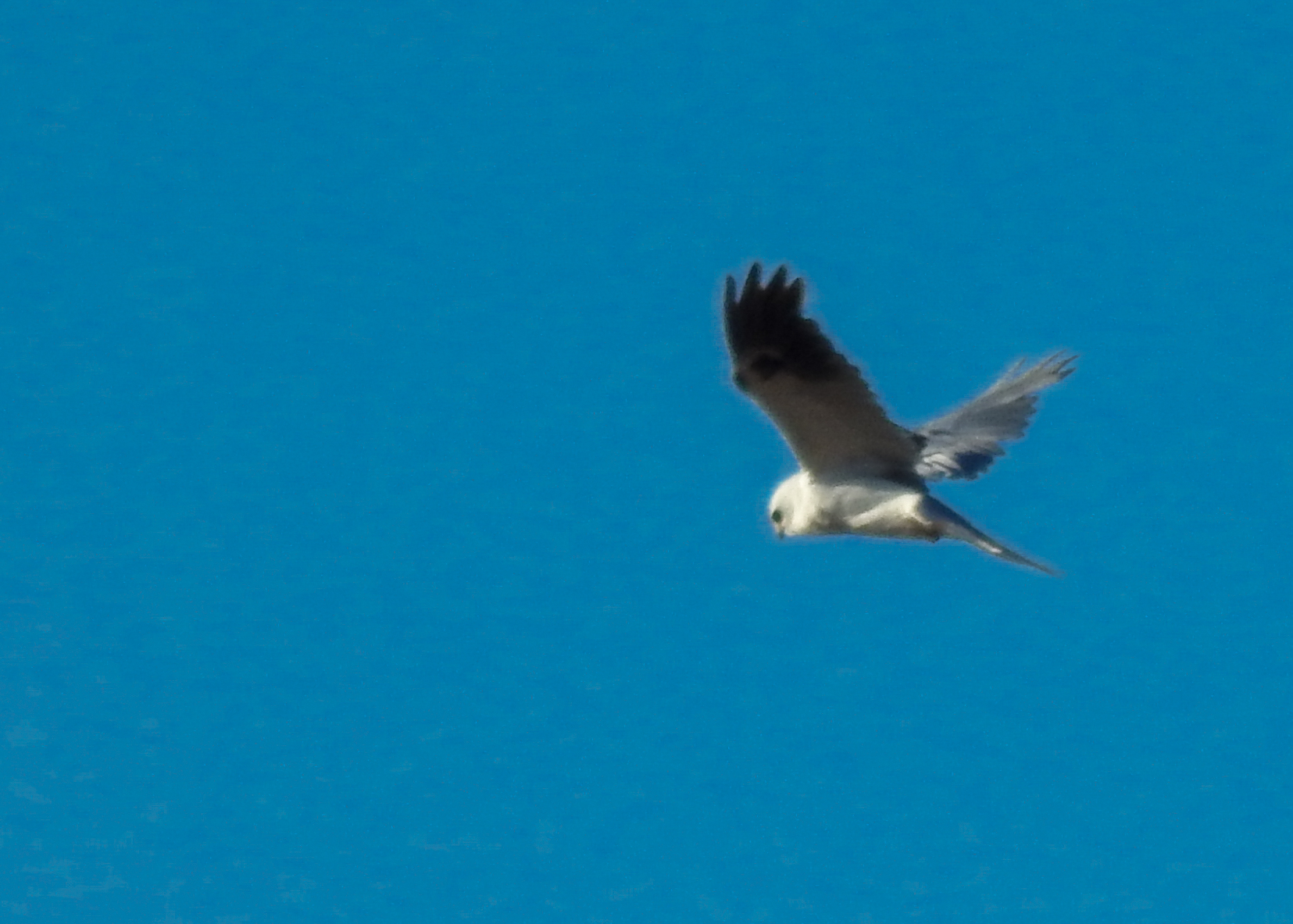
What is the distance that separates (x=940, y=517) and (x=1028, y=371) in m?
3.57

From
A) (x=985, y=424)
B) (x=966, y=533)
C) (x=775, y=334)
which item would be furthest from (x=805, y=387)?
(x=985, y=424)

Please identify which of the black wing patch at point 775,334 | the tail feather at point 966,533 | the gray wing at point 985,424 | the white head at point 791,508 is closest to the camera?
the tail feather at point 966,533

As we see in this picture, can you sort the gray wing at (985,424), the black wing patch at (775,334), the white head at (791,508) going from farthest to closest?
1. the gray wing at (985,424)
2. the white head at (791,508)
3. the black wing patch at (775,334)

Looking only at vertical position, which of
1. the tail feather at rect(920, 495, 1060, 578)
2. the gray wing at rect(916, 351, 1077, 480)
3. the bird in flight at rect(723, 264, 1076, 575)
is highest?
the gray wing at rect(916, 351, 1077, 480)

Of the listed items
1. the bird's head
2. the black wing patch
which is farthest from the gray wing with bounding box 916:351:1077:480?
the black wing patch

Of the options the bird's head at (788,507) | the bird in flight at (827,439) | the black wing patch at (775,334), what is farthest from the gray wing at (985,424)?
the black wing patch at (775,334)

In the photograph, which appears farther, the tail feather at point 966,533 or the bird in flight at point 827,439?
the bird in flight at point 827,439

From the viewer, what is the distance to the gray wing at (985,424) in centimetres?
1236

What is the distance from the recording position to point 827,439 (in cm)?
1089

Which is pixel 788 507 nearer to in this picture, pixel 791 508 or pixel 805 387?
pixel 791 508

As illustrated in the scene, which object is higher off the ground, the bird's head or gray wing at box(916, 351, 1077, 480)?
gray wing at box(916, 351, 1077, 480)

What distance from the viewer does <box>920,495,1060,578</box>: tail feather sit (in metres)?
9.61

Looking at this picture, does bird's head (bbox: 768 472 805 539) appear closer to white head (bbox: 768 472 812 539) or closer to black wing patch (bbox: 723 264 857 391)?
white head (bbox: 768 472 812 539)

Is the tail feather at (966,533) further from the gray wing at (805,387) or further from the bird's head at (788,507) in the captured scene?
the bird's head at (788,507)
